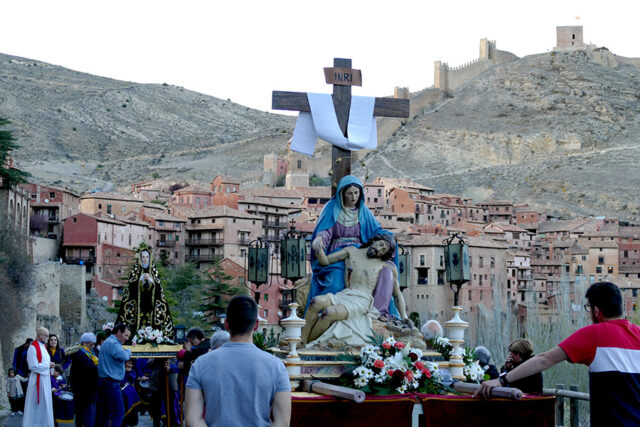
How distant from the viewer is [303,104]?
11094mm

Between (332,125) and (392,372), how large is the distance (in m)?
4.34

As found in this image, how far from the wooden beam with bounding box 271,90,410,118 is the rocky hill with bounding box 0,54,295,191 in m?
102

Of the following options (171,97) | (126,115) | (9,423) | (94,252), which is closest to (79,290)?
(94,252)

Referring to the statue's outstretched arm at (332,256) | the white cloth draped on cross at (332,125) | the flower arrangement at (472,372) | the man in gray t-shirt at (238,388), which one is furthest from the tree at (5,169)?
the man in gray t-shirt at (238,388)

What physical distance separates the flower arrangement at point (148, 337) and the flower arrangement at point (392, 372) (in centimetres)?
510

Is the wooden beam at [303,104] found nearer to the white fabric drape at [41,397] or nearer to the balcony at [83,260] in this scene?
the white fabric drape at [41,397]

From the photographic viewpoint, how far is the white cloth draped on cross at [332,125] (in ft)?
36.0

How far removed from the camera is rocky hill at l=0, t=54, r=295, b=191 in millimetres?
131250

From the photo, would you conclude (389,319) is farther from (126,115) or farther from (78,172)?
(126,115)

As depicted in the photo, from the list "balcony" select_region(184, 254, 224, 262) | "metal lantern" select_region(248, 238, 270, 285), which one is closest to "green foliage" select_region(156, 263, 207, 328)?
"balcony" select_region(184, 254, 224, 262)

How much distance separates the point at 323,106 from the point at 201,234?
215 feet

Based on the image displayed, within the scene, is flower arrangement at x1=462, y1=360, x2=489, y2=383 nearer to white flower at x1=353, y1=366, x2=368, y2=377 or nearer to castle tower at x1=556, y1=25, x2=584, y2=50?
white flower at x1=353, y1=366, x2=368, y2=377

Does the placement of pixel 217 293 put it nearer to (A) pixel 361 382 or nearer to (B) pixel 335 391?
(A) pixel 361 382

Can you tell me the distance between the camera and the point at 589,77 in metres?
164
